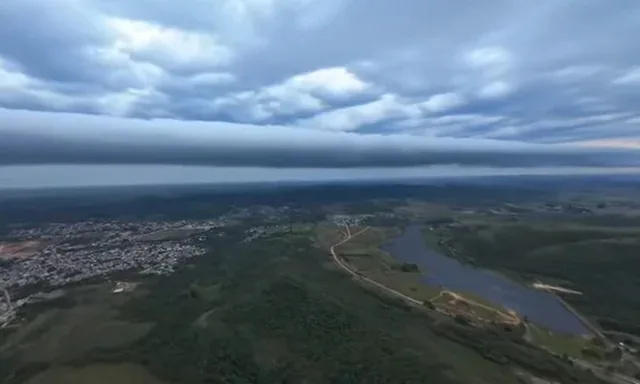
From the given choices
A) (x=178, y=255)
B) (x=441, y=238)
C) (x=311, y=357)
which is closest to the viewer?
(x=311, y=357)

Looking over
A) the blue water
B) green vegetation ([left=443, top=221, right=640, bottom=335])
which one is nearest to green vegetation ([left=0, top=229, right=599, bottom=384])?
the blue water

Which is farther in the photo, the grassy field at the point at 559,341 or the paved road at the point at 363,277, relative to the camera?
the paved road at the point at 363,277

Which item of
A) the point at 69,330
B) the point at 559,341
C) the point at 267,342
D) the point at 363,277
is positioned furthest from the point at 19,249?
the point at 559,341

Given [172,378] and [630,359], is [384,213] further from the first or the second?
[172,378]

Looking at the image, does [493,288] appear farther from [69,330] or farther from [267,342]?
[69,330]

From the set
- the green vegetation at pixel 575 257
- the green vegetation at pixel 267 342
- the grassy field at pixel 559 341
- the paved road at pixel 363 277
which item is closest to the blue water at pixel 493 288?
the grassy field at pixel 559 341

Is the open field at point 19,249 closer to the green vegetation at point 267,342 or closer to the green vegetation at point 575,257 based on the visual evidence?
the green vegetation at point 267,342

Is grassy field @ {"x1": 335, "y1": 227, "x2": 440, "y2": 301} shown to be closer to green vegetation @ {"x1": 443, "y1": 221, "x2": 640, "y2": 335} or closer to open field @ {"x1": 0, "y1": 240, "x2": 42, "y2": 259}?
green vegetation @ {"x1": 443, "y1": 221, "x2": 640, "y2": 335}

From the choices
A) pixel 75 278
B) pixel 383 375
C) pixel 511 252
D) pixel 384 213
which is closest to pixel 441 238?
pixel 511 252
